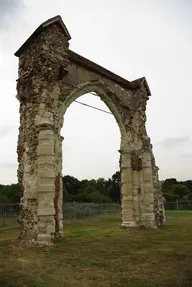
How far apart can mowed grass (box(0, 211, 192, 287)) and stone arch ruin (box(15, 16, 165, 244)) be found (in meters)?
1.02

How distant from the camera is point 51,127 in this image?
32.6 ft

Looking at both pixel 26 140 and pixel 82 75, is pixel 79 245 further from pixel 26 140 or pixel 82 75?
pixel 82 75

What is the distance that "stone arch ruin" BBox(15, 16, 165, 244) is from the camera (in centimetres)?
960

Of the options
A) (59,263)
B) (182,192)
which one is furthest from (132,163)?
(182,192)

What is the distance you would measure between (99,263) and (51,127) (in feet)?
15.5

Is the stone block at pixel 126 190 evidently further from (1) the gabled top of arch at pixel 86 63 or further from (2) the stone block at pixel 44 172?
(2) the stone block at pixel 44 172

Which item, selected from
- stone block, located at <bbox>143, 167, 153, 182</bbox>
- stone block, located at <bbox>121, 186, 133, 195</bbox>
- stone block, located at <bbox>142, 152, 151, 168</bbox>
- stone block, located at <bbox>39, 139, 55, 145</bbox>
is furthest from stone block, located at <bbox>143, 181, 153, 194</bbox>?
stone block, located at <bbox>39, 139, 55, 145</bbox>

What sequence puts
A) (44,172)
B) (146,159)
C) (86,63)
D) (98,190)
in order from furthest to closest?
1. (98,190)
2. (146,159)
3. (86,63)
4. (44,172)

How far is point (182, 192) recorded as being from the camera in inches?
1800

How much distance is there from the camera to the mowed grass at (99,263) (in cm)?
527

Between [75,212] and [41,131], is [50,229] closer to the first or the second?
[41,131]

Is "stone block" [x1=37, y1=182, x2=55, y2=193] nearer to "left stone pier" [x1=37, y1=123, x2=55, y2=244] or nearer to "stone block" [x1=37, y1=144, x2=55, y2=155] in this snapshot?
"left stone pier" [x1=37, y1=123, x2=55, y2=244]

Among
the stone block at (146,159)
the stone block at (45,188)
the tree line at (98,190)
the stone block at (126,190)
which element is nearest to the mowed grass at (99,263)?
the stone block at (45,188)

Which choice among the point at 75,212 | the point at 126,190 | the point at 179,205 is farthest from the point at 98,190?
the point at 126,190
